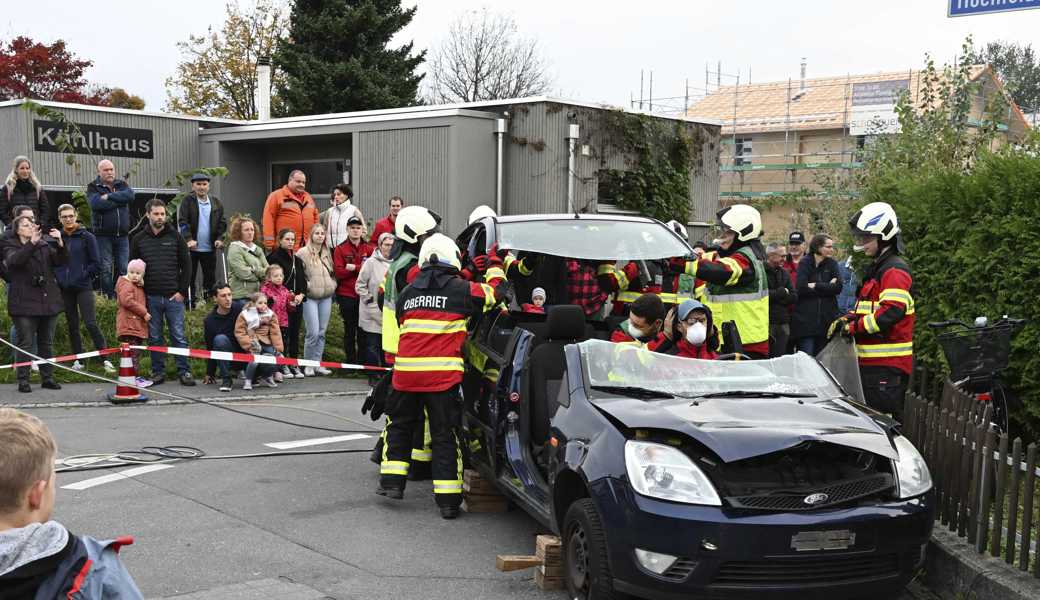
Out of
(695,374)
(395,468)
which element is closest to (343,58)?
(395,468)

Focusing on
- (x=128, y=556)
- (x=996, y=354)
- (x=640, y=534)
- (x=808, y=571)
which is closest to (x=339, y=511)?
(x=128, y=556)

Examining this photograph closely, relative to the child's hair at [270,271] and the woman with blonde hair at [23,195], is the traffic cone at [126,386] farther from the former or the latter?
the woman with blonde hair at [23,195]

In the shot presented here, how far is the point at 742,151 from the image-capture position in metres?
52.3

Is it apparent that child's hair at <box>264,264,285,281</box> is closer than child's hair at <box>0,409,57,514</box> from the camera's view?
No

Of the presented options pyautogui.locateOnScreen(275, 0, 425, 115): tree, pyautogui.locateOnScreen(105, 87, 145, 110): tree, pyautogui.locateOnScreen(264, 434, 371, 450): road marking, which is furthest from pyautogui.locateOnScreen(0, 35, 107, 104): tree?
pyautogui.locateOnScreen(264, 434, 371, 450): road marking

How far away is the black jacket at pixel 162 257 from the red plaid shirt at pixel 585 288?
571 cm

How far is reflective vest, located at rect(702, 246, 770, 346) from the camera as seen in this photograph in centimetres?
813

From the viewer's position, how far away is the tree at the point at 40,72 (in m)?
42.7

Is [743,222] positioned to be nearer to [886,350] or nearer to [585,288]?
[585,288]

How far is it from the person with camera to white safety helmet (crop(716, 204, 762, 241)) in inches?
291

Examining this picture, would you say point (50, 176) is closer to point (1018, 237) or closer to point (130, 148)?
point (130, 148)

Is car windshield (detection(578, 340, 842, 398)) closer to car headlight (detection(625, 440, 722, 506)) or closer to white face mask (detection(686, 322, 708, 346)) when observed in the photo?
white face mask (detection(686, 322, 708, 346))

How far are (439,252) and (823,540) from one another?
11.1ft

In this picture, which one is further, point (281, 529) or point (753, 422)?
point (281, 529)
